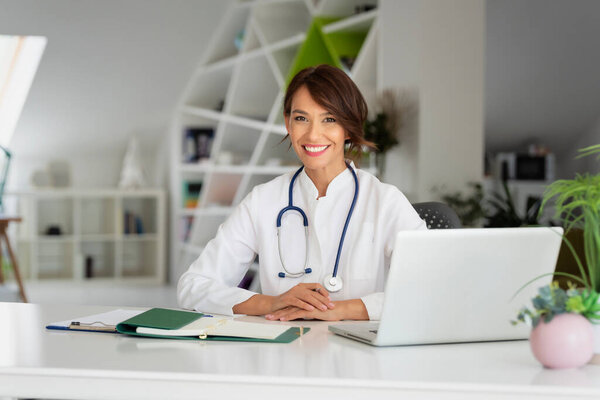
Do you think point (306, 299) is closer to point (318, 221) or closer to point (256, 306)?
point (256, 306)

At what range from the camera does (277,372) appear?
1.14 m

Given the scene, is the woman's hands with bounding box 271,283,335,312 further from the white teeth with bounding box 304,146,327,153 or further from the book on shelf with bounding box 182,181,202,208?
the book on shelf with bounding box 182,181,202,208

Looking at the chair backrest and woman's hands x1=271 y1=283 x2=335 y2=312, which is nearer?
woman's hands x1=271 y1=283 x2=335 y2=312

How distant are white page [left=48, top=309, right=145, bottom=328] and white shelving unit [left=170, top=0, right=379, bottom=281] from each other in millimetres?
3507

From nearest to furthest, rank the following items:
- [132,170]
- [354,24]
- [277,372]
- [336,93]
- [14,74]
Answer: [277,372], [336,93], [354,24], [14,74], [132,170]

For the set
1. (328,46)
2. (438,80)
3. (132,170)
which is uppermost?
(328,46)

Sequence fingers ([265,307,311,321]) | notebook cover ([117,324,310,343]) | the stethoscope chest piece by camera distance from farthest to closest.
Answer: the stethoscope chest piece → fingers ([265,307,311,321]) → notebook cover ([117,324,310,343])

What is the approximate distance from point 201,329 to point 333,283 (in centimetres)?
48

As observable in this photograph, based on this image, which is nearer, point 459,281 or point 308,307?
point 459,281

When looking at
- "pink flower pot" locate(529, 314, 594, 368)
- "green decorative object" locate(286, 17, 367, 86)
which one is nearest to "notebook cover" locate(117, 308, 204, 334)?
"pink flower pot" locate(529, 314, 594, 368)

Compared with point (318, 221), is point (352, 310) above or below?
below

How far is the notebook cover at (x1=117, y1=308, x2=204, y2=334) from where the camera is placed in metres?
1.42

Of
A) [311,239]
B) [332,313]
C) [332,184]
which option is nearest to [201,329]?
[332,313]

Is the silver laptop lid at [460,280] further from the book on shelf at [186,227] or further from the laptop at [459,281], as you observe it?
the book on shelf at [186,227]
